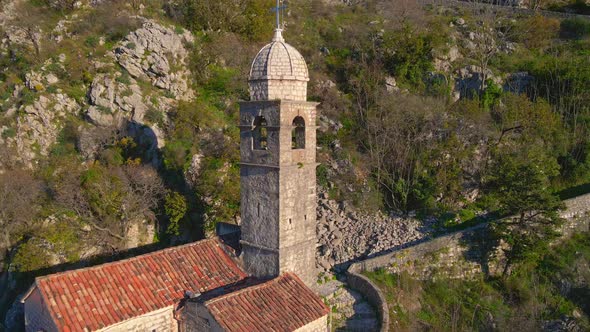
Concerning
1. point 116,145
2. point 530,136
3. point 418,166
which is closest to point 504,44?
point 530,136

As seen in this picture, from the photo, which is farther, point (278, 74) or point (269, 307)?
point (278, 74)

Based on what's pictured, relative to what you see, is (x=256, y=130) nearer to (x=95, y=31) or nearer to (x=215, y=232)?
(x=215, y=232)

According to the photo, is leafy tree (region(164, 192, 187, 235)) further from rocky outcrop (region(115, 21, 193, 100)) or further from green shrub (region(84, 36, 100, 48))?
green shrub (region(84, 36, 100, 48))

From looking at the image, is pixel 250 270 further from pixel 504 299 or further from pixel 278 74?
pixel 504 299

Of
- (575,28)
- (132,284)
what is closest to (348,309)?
(132,284)

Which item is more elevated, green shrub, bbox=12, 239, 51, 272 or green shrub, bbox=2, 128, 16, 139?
green shrub, bbox=2, 128, 16, 139

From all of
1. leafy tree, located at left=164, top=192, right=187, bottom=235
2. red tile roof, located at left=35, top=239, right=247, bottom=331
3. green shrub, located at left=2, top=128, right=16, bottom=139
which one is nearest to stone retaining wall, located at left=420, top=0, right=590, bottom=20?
leafy tree, located at left=164, top=192, right=187, bottom=235

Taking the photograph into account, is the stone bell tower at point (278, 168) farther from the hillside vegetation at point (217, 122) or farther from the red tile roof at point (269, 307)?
the hillside vegetation at point (217, 122)

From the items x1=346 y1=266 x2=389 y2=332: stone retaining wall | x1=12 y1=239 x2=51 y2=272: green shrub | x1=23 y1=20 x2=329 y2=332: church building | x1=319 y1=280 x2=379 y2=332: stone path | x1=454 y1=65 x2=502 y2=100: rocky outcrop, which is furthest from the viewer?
x1=454 y1=65 x2=502 y2=100: rocky outcrop
